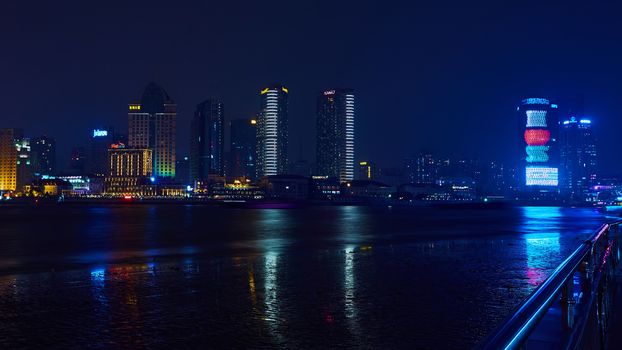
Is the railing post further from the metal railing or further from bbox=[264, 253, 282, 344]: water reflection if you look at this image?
bbox=[264, 253, 282, 344]: water reflection

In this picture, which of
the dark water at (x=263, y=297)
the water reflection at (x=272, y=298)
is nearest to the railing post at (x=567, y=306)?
the dark water at (x=263, y=297)

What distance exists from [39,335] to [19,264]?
14224 millimetres

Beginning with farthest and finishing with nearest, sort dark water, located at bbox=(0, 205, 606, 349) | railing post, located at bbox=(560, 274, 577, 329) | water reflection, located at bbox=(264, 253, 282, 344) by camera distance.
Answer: water reflection, located at bbox=(264, 253, 282, 344) < dark water, located at bbox=(0, 205, 606, 349) < railing post, located at bbox=(560, 274, 577, 329)

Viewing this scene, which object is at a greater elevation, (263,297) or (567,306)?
(567,306)

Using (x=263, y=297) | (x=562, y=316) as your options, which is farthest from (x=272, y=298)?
(x=562, y=316)

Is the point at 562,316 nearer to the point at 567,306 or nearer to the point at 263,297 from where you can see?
the point at 567,306

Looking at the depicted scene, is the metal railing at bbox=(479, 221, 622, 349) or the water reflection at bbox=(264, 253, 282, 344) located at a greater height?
the metal railing at bbox=(479, 221, 622, 349)

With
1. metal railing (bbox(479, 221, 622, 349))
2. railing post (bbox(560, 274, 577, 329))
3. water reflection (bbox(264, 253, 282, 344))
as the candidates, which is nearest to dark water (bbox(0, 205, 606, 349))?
water reflection (bbox(264, 253, 282, 344))

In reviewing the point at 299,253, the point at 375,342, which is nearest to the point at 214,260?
the point at 299,253

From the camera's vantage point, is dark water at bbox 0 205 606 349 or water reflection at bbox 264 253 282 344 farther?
water reflection at bbox 264 253 282 344

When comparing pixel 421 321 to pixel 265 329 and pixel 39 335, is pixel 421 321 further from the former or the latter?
pixel 39 335

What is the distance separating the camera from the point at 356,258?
24719 mm

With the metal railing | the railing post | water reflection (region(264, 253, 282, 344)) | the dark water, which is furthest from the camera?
water reflection (region(264, 253, 282, 344))

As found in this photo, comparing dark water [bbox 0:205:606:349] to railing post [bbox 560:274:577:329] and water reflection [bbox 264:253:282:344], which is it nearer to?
water reflection [bbox 264:253:282:344]
